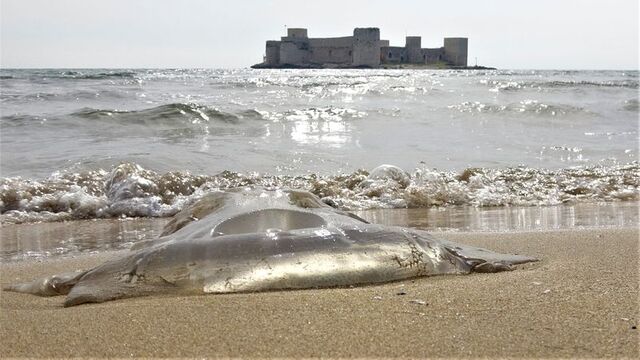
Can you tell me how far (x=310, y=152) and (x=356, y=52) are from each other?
70294 millimetres

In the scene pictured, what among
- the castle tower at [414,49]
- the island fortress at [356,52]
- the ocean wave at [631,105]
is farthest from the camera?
the castle tower at [414,49]

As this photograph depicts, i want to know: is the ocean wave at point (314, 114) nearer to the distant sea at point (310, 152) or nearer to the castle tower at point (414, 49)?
the distant sea at point (310, 152)

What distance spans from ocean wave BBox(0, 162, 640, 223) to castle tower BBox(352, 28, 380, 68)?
233ft

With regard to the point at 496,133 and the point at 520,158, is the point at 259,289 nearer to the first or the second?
the point at 520,158

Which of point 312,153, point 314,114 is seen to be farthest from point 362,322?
point 314,114

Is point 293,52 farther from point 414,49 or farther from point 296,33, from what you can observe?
point 414,49

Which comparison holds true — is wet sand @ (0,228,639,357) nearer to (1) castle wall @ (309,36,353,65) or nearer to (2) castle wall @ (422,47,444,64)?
(1) castle wall @ (309,36,353,65)

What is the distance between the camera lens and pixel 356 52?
77250 millimetres

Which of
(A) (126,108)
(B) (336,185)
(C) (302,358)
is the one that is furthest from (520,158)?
(A) (126,108)

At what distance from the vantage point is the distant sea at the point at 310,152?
19.1 ft

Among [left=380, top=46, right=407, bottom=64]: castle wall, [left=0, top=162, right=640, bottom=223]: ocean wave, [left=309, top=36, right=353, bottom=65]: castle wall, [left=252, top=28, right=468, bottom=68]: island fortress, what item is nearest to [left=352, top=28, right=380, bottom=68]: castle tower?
[left=252, top=28, right=468, bottom=68]: island fortress

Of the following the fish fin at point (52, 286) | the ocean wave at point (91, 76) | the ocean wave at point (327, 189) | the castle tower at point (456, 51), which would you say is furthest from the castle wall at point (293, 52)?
the fish fin at point (52, 286)

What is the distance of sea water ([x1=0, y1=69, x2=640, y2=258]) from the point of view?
5797 mm

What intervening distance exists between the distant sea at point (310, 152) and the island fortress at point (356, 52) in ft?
205
